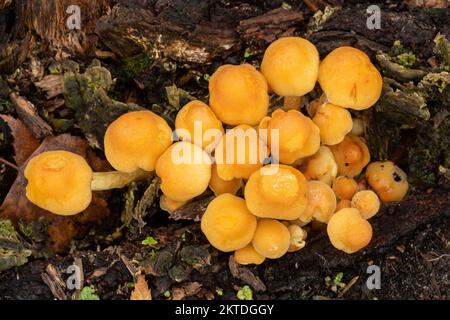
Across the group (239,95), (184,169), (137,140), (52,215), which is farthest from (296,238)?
(52,215)

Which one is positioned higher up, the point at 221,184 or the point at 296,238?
the point at 221,184

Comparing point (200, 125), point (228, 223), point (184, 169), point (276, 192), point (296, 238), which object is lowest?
point (296, 238)

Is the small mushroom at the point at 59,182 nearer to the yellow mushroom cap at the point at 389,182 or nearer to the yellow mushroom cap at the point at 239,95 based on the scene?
the yellow mushroom cap at the point at 239,95

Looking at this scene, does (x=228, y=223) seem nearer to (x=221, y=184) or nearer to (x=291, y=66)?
(x=221, y=184)

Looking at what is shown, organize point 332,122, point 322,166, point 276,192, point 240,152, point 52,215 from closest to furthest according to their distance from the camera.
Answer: point 276,192 < point 240,152 < point 332,122 < point 322,166 < point 52,215

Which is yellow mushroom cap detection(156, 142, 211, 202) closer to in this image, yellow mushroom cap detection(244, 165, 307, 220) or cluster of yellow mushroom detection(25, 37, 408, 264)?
cluster of yellow mushroom detection(25, 37, 408, 264)

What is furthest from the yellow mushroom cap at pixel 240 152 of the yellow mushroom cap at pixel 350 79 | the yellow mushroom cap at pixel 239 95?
the yellow mushroom cap at pixel 350 79

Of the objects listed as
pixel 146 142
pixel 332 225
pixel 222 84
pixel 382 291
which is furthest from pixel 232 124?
pixel 382 291
